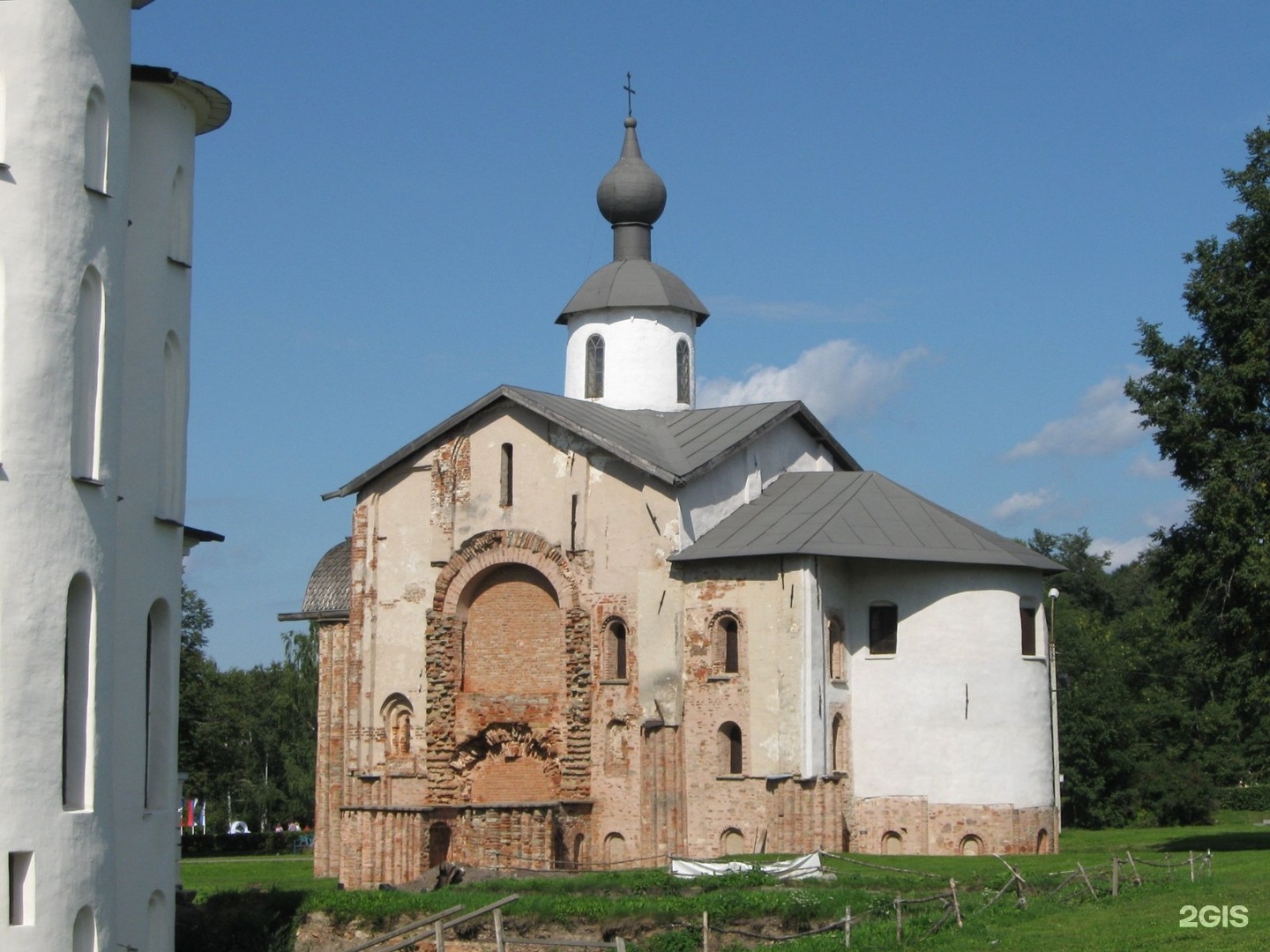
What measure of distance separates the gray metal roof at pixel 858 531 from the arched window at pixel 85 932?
48.2 feet

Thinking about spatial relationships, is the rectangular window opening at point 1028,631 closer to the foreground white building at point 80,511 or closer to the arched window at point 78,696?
the foreground white building at point 80,511

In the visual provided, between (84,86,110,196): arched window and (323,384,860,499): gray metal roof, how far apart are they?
14.0m

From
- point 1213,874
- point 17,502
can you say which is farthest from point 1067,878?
point 17,502

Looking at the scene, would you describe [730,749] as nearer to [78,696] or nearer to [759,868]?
[759,868]

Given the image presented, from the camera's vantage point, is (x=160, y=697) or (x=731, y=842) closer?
(x=160, y=697)

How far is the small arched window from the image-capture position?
94.8 ft

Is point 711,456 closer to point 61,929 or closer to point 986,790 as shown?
point 986,790

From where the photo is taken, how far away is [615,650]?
29906 mm

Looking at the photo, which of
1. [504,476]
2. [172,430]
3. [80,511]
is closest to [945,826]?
[504,476]

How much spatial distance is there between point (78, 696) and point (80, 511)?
1.67m

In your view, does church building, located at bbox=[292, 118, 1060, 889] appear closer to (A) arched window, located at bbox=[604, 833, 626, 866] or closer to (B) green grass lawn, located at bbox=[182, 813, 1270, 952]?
(A) arched window, located at bbox=[604, 833, 626, 866]

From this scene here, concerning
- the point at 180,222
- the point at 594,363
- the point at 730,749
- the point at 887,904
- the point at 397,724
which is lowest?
the point at 887,904

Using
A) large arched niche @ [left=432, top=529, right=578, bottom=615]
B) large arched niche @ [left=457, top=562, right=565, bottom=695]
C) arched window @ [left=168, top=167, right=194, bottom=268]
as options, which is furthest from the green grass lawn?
arched window @ [left=168, top=167, right=194, bottom=268]

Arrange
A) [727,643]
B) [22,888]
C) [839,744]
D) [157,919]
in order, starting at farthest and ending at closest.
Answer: [839,744]
[727,643]
[157,919]
[22,888]
